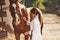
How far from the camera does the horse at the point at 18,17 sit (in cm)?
172

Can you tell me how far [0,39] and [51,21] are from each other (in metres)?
2.58

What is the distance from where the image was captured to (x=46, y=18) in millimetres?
4465

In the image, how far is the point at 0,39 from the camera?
182 centimetres

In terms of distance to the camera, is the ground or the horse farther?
the ground

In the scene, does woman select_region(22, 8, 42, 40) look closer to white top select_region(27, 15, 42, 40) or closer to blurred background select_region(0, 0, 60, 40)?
white top select_region(27, 15, 42, 40)

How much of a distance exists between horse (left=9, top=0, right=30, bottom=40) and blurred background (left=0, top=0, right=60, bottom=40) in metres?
0.05

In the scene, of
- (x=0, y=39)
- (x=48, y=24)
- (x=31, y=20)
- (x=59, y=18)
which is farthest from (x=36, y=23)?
(x=59, y=18)

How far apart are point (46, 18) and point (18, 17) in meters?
→ 2.76

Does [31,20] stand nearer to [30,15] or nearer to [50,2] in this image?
[30,15]

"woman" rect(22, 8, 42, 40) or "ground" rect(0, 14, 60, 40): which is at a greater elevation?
"woman" rect(22, 8, 42, 40)

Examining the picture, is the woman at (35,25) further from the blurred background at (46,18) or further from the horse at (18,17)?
the blurred background at (46,18)

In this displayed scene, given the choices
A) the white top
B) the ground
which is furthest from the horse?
the ground

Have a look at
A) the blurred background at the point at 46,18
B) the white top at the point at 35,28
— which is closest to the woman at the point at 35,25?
the white top at the point at 35,28

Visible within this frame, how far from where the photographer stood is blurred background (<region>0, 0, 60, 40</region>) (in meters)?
1.80
